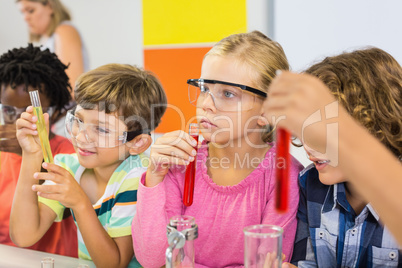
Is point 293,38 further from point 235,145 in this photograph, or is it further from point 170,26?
point 235,145

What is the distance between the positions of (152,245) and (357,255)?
480 mm

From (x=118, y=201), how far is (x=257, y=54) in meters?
0.55

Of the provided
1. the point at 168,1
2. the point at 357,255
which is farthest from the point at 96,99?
the point at 168,1

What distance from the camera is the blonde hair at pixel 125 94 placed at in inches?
53.4

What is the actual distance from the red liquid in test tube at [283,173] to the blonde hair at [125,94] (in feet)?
2.75

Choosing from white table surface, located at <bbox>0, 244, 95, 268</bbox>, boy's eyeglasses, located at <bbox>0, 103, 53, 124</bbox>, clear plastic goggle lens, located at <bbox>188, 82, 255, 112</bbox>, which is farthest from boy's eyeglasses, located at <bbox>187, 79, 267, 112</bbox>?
boy's eyeglasses, located at <bbox>0, 103, 53, 124</bbox>

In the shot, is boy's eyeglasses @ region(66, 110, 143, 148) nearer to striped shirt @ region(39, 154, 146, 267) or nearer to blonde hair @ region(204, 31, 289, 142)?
striped shirt @ region(39, 154, 146, 267)

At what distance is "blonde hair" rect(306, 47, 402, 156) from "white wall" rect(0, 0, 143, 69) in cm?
158

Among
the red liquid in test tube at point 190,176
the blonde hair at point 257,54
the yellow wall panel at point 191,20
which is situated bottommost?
the red liquid in test tube at point 190,176

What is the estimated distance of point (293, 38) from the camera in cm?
193

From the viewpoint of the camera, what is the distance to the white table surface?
42.7 inches

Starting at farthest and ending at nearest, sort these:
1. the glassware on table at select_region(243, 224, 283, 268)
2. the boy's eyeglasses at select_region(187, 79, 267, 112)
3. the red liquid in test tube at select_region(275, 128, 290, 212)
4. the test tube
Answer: the boy's eyeglasses at select_region(187, 79, 267, 112)
the test tube
the glassware on table at select_region(243, 224, 283, 268)
the red liquid in test tube at select_region(275, 128, 290, 212)

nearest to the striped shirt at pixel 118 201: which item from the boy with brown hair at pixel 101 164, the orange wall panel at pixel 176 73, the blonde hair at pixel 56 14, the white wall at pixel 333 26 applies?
the boy with brown hair at pixel 101 164

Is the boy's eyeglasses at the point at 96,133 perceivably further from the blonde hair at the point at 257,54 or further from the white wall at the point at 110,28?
the white wall at the point at 110,28
